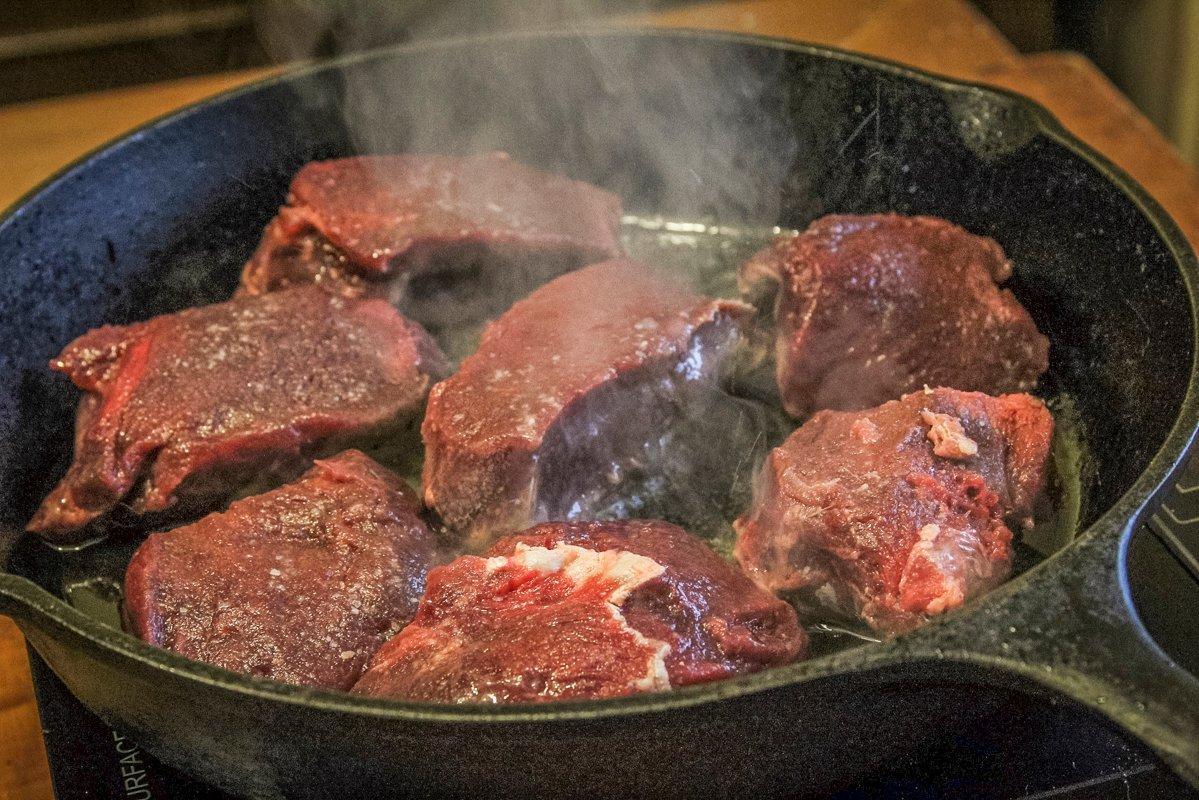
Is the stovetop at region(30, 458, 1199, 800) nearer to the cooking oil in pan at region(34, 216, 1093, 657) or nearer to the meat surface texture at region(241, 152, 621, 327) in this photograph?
the cooking oil in pan at region(34, 216, 1093, 657)

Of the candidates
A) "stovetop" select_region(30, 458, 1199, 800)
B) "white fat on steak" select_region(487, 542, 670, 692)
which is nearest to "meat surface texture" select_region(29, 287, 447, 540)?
"stovetop" select_region(30, 458, 1199, 800)

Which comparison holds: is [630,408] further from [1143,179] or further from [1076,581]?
[1143,179]

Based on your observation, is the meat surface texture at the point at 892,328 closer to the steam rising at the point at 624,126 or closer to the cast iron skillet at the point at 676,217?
the cast iron skillet at the point at 676,217

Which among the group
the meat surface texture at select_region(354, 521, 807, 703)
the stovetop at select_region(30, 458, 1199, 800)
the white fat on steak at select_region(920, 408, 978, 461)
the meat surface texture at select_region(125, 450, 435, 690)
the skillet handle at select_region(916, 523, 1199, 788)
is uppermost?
the skillet handle at select_region(916, 523, 1199, 788)

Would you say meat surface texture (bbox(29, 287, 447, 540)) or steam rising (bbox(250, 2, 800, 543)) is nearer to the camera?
meat surface texture (bbox(29, 287, 447, 540))

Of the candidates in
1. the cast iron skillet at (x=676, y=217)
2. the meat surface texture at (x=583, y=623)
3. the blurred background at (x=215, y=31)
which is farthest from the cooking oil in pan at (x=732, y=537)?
the blurred background at (x=215, y=31)
